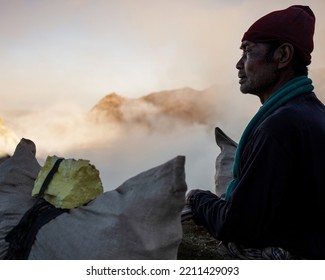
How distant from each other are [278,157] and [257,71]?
36cm

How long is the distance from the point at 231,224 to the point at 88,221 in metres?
0.44

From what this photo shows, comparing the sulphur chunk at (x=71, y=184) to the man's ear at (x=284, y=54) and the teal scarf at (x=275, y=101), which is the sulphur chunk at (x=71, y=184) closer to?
the teal scarf at (x=275, y=101)

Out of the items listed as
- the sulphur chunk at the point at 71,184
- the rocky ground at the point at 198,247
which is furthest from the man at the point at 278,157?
the rocky ground at the point at 198,247

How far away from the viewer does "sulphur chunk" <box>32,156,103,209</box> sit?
1.72 m

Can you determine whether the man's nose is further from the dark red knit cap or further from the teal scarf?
the teal scarf

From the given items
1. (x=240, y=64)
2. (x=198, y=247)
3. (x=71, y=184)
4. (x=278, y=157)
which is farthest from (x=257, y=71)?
(x=198, y=247)

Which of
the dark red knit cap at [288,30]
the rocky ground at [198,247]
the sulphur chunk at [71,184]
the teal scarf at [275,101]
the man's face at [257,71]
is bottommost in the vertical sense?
the rocky ground at [198,247]

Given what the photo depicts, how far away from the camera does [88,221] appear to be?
5.12 ft

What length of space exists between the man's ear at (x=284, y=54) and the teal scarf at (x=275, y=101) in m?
0.06

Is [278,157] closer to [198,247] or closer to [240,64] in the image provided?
[240,64]

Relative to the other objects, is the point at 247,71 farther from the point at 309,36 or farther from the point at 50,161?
the point at 50,161

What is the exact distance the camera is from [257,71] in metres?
1.68

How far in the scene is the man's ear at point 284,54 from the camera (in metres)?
1.65

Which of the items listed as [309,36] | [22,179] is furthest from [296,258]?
[22,179]
